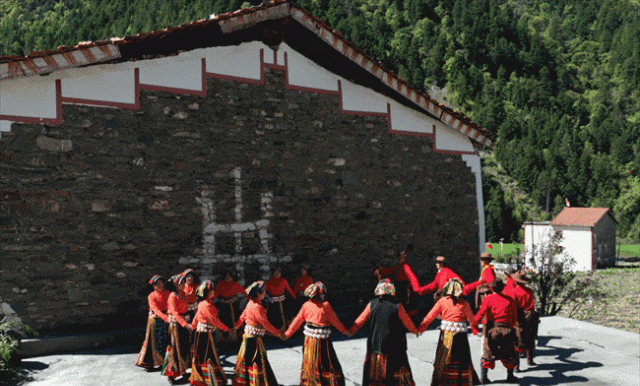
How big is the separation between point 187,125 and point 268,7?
2925 millimetres

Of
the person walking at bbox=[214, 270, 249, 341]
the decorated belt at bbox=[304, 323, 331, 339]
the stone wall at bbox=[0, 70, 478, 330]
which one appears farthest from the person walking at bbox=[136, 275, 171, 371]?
the decorated belt at bbox=[304, 323, 331, 339]

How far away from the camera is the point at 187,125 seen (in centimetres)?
1102

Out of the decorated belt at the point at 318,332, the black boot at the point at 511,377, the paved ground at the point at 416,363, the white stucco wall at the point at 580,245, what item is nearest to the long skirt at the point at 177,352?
the paved ground at the point at 416,363

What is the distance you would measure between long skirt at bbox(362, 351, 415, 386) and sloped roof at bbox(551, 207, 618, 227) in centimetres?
5455

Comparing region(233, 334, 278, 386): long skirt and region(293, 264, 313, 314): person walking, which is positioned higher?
region(293, 264, 313, 314): person walking

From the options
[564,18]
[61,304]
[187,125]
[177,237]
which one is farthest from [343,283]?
[564,18]

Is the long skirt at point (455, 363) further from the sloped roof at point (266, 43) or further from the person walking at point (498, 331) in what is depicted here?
the sloped roof at point (266, 43)

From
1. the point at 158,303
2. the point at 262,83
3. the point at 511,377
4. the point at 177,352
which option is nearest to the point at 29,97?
the point at 158,303

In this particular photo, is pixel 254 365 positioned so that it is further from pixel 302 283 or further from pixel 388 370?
pixel 302 283

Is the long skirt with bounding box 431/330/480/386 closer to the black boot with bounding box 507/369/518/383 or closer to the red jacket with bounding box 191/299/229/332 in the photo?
the black boot with bounding box 507/369/518/383

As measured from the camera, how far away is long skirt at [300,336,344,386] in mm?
7113

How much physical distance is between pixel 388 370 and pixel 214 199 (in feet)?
17.6

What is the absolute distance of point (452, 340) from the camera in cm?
760

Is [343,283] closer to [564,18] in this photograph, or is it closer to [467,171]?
[467,171]
